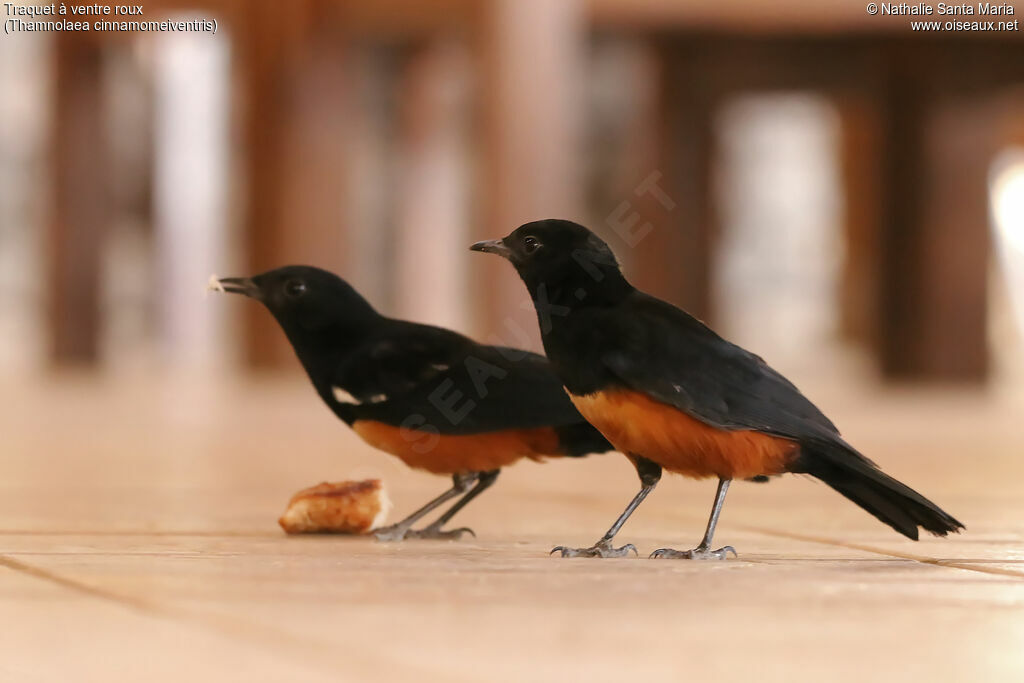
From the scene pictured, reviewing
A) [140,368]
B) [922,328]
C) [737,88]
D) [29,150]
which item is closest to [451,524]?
[922,328]

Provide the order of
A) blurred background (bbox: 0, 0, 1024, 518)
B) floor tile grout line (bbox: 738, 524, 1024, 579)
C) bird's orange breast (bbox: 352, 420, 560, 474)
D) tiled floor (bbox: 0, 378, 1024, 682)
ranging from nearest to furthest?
1. tiled floor (bbox: 0, 378, 1024, 682)
2. floor tile grout line (bbox: 738, 524, 1024, 579)
3. bird's orange breast (bbox: 352, 420, 560, 474)
4. blurred background (bbox: 0, 0, 1024, 518)

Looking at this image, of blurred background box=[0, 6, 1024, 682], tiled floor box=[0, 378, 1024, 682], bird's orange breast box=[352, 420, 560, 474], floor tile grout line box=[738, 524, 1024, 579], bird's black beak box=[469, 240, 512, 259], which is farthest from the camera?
bird's orange breast box=[352, 420, 560, 474]

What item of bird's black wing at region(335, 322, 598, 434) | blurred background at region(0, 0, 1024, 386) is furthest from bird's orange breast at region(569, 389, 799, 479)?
blurred background at region(0, 0, 1024, 386)

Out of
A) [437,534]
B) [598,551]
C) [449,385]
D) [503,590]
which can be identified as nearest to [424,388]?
[449,385]

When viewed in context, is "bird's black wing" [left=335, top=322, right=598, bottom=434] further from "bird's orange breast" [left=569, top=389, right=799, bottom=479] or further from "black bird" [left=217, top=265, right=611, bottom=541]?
"bird's orange breast" [left=569, top=389, right=799, bottom=479]

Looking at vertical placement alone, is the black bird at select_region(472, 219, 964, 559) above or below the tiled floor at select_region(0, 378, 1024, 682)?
above

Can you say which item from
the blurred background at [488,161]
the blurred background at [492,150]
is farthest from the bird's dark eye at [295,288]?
the blurred background at [492,150]

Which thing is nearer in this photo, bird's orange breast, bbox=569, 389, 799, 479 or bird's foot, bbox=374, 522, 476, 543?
bird's orange breast, bbox=569, 389, 799, 479

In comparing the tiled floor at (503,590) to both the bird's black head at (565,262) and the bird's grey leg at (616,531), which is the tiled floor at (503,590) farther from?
the bird's black head at (565,262)

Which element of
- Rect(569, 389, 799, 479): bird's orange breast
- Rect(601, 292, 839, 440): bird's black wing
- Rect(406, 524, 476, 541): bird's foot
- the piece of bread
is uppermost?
Rect(601, 292, 839, 440): bird's black wing

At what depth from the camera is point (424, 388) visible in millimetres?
1365

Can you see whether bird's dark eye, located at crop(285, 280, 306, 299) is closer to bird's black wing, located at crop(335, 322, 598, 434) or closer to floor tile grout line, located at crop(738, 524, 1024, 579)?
bird's black wing, located at crop(335, 322, 598, 434)

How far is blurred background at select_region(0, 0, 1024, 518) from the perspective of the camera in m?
4.45

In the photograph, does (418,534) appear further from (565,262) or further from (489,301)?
(489,301)
